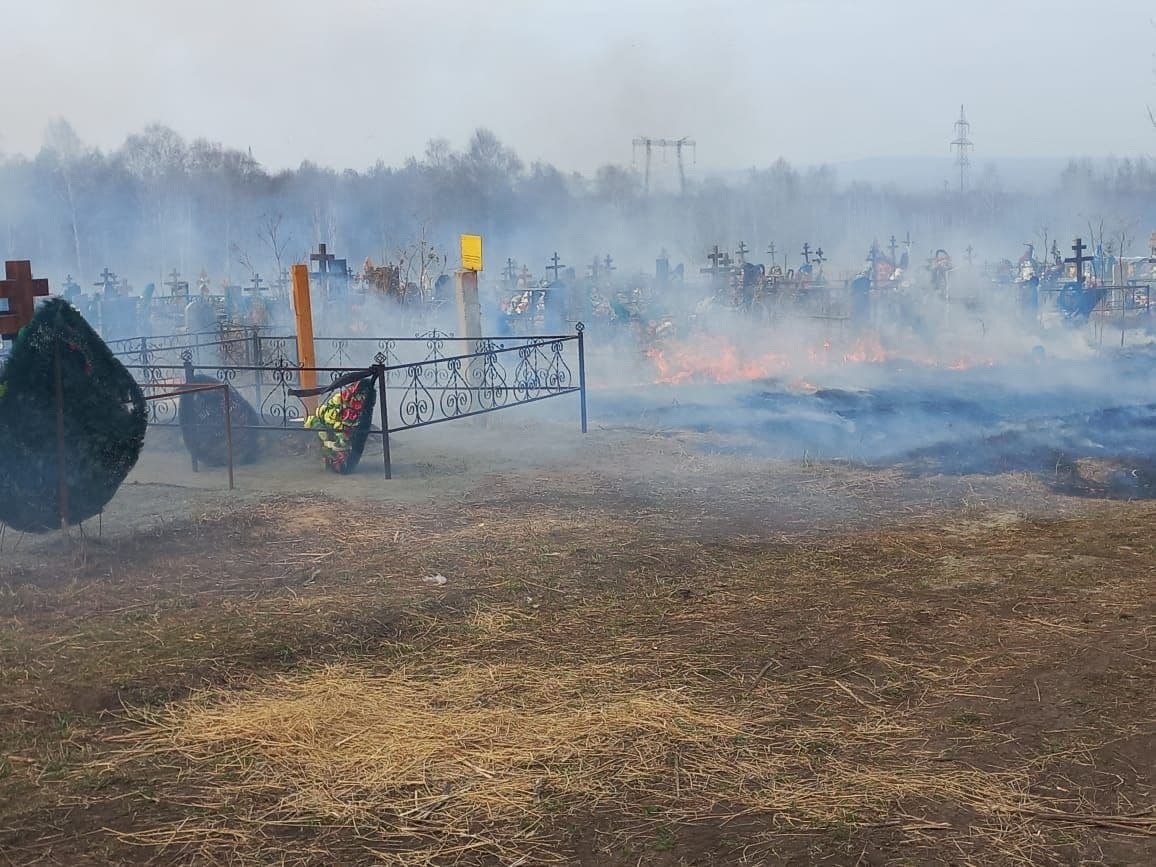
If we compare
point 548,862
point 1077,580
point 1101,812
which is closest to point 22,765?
point 548,862

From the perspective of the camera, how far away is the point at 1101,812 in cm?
369

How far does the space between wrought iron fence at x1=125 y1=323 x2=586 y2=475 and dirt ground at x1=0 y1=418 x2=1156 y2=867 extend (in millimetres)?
3361

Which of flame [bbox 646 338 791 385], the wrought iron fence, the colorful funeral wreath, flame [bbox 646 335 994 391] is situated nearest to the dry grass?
the colorful funeral wreath

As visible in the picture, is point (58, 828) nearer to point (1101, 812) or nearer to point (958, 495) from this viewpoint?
point (1101, 812)

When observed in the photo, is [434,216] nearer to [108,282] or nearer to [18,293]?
[108,282]

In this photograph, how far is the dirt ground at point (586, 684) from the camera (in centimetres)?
365

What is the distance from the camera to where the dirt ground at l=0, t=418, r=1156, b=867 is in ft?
12.0

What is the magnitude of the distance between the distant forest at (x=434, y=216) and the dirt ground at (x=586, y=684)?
3042 cm

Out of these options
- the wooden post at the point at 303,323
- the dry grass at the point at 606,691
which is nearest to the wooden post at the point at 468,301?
the wooden post at the point at 303,323

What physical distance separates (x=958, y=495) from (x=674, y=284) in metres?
17.2

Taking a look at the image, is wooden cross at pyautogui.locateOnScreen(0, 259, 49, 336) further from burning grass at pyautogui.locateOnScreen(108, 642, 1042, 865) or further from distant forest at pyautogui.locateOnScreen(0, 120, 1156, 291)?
distant forest at pyautogui.locateOnScreen(0, 120, 1156, 291)

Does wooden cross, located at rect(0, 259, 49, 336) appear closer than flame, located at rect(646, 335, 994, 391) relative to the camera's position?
Yes

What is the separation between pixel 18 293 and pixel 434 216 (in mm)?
45153

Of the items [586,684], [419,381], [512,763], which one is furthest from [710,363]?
[512,763]
